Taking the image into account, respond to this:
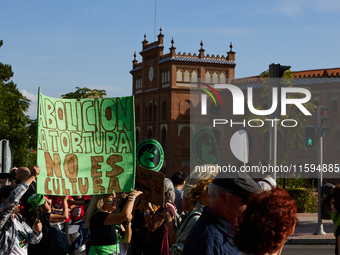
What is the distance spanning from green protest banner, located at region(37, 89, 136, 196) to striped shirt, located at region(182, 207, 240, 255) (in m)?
2.29

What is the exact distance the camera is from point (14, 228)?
5.62 metres

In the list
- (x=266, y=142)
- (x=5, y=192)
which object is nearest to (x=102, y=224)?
(x=5, y=192)

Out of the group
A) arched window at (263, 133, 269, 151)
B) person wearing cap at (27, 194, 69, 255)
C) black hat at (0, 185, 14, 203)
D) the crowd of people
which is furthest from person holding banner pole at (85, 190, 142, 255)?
arched window at (263, 133, 269, 151)

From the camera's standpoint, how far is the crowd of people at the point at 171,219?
2.75 m

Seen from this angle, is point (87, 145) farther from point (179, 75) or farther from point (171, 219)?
point (179, 75)

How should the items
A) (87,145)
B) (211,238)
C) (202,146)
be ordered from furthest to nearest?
(202,146) → (87,145) → (211,238)

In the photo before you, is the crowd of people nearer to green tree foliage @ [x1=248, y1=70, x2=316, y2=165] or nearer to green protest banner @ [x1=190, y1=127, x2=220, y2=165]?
green protest banner @ [x1=190, y1=127, x2=220, y2=165]

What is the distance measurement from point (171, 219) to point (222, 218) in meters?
2.39

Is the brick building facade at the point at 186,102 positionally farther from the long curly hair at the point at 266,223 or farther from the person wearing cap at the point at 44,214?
the long curly hair at the point at 266,223

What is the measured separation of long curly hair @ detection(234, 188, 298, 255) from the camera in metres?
2.70

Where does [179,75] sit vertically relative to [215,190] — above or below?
above

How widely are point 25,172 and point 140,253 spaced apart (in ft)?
6.50

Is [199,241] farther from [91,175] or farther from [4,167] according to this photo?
[4,167]

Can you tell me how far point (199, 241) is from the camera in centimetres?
324
